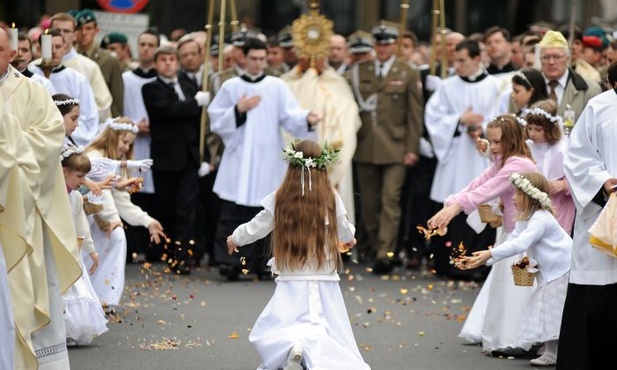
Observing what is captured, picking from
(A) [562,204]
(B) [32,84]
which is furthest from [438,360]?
(B) [32,84]

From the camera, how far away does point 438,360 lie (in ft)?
38.4

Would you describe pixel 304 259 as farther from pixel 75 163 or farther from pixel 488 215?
pixel 488 215

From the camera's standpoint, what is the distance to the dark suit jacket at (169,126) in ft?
57.1

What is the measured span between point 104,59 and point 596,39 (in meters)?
5.48

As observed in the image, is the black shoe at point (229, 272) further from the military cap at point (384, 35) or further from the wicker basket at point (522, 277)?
the wicker basket at point (522, 277)

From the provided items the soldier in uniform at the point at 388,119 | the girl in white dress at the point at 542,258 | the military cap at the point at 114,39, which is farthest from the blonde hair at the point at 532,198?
the military cap at the point at 114,39

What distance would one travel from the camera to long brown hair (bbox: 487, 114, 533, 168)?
1238 centimetres

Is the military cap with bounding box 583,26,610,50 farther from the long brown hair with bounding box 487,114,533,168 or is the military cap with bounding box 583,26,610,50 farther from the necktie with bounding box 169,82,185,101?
the long brown hair with bounding box 487,114,533,168

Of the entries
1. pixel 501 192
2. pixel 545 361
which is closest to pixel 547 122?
pixel 501 192

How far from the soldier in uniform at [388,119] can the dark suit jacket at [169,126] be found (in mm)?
1842

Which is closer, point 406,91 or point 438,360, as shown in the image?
point 438,360

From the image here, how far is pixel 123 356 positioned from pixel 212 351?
0.67m

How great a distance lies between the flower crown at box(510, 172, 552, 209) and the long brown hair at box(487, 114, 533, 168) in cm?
84

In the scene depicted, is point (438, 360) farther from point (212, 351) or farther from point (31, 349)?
point (31, 349)
